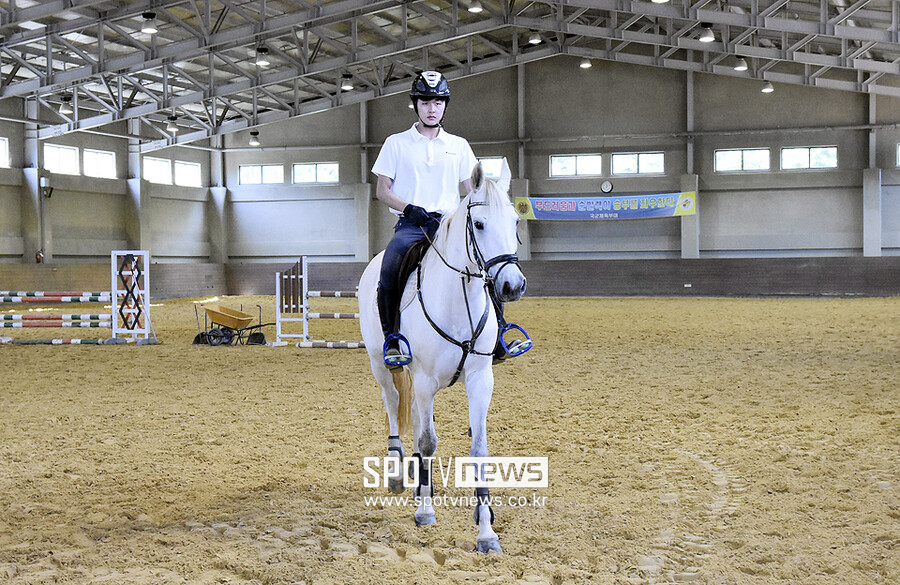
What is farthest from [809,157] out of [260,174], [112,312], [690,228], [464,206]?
[464,206]

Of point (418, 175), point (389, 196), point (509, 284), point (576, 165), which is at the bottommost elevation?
point (509, 284)

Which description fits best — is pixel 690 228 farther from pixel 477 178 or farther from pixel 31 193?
pixel 477 178

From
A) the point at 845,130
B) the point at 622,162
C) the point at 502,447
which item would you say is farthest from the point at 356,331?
the point at 845,130

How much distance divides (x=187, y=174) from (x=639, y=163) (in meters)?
18.7

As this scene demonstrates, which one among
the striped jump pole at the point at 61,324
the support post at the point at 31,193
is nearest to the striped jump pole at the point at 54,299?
the striped jump pole at the point at 61,324

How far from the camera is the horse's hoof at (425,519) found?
3.87 m

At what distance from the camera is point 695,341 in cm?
1273

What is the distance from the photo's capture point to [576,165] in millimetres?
28922

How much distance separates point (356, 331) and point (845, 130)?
68.5ft

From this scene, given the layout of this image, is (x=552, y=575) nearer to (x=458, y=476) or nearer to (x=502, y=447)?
(x=458, y=476)

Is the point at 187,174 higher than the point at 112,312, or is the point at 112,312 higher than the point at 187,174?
the point at 187,174

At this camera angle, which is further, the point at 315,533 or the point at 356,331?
the point at 356,331

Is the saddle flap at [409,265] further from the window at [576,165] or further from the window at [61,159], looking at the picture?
the window at [61,159]

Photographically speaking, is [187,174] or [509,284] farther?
[187,174]
